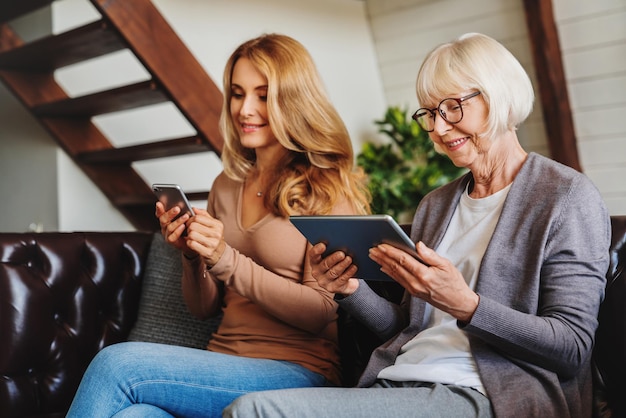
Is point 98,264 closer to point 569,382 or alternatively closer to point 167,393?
point 167,393

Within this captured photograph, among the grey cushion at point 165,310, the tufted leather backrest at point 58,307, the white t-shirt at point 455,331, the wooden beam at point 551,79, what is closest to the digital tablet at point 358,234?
the white t-shirt at point 455,331

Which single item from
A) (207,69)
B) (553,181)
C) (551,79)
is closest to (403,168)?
(551,79)

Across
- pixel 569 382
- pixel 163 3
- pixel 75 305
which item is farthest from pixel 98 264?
pixel 163 3

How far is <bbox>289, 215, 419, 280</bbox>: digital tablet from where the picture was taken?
1387 millimetres

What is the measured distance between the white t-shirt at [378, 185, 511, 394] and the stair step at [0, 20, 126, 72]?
154 cm

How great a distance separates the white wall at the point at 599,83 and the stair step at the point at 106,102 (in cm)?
201

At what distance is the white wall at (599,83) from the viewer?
3.71 m

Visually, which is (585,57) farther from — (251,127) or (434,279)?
(434,279)

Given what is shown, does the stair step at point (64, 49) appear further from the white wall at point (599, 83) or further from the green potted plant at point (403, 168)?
the white wall at point (599, 83)

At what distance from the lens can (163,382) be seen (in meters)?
1.73

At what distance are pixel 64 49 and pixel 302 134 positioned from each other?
4.32 ft

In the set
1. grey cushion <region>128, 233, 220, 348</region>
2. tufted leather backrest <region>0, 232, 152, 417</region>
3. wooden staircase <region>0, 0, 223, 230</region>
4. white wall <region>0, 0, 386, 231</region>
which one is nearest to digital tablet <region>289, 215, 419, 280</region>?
grey cushion <region>128, 233, 220, 348</region>

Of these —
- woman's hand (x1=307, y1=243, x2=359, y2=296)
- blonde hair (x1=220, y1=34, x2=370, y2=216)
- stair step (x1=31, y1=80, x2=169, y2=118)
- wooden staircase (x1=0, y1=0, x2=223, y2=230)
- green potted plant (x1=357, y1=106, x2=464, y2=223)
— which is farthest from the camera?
green potted plant (x1=357, y1=106, x2=464, y2=223)

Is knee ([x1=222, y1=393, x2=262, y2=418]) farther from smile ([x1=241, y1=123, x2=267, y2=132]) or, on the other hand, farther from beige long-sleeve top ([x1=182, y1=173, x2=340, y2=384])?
smile ([x1=241, y1=123, x2=267, y2=132])
